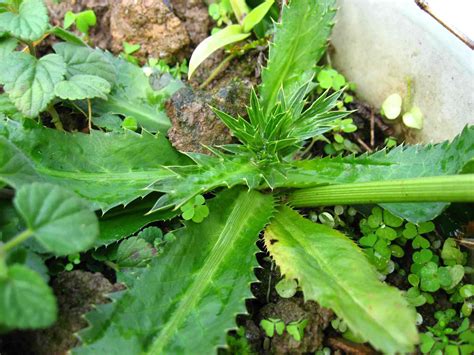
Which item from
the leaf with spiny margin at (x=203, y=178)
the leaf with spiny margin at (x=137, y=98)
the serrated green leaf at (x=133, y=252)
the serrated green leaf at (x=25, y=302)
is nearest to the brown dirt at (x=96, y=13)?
the leaf with spiny margin at (x=137, y=98)

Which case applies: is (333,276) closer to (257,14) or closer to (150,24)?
(257,14)

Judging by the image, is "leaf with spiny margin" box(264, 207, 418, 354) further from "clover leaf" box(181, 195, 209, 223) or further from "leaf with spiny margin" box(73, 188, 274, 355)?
"clover leaf" box(181, 195, 209, 223)

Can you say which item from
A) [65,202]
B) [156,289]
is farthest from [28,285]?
[156,289]

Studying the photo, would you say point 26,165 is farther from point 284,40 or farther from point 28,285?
point 284,40

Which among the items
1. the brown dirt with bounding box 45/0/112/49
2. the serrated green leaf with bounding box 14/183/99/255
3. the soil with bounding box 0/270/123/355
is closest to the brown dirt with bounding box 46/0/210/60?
the brown dirt with bounding box 45/0/112/49

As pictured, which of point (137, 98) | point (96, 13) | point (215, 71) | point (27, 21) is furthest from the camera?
point (96, 13)

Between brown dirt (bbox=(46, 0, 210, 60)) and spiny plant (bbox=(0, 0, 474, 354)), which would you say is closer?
spiny plant (bbox=(0, 0, 474, 354))

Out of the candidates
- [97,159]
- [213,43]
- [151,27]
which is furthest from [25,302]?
[151,27]
